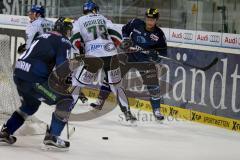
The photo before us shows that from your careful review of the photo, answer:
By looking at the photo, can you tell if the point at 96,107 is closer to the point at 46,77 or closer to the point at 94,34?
the point at 94,34

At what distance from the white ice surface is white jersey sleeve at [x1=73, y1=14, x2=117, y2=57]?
0.83 metres

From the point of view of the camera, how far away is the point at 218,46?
7.38 meters

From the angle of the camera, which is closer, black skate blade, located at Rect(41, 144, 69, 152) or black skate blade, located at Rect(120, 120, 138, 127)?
black skate blade, located at Rect(41, 144, 69, 152)

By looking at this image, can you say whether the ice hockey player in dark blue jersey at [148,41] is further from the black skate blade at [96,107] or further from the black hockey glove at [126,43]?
the black skate blade at [96,107]

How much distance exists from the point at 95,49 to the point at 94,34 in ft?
0.57

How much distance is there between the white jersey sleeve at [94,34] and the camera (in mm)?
6742

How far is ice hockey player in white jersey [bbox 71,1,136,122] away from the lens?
6.76 m

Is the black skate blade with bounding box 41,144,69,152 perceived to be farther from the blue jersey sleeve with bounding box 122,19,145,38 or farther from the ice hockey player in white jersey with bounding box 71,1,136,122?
the blue jersey sleeve with bounding box 122,19,145,38

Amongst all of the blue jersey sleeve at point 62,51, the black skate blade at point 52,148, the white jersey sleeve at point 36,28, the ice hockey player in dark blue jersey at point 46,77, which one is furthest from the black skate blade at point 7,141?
the white jersey sleeve at point 36,28

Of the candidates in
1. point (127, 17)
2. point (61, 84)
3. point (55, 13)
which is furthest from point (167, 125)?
point (55, 13)

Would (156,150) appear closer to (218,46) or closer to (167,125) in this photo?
(167,125)

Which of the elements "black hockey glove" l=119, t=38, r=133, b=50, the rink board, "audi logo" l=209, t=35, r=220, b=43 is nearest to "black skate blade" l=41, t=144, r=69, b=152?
"black hockey glove" l=119, t=38, r=133, b=50

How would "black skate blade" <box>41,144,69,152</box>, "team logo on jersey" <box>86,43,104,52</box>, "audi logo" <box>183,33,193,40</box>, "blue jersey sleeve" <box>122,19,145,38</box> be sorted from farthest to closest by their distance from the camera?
"audi logo" <box>183,33,193,40</box> → "blue jersey sleeve" <box>122,19,145,38</box> → "team logo on jersey" <box>86,43,104,52</box> → "black skate blade" <box>41,144,69,152</box>

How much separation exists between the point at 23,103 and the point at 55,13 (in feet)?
16.0
